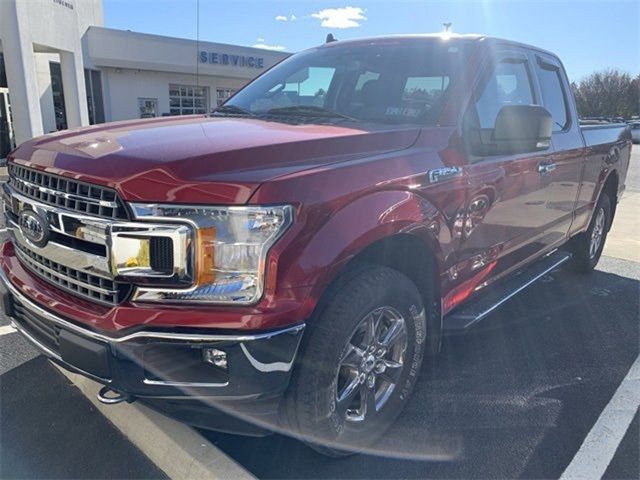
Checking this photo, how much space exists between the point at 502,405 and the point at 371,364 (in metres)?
1.00

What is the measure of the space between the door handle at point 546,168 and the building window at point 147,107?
2289cm

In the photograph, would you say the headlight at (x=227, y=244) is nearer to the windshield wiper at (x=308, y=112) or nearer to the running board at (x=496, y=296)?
the windshield wiper at (x=308, y=112)

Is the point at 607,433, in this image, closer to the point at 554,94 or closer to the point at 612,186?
the point at 554,94

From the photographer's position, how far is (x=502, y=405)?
3.01 m

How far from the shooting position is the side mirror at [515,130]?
2.79 m

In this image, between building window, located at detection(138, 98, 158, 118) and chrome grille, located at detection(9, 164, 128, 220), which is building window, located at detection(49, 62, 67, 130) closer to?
building window, located at detection(138, 98, 158, 118)

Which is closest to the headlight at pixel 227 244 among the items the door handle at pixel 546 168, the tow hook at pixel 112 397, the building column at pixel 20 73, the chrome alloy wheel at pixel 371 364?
the tow hook at pixel 112 397

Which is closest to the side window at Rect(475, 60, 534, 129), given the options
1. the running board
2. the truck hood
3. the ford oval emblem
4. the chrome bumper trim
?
the truck hood

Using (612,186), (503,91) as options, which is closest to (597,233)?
(612,186)

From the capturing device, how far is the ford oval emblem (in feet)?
7.45

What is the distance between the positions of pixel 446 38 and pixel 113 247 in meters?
2.51

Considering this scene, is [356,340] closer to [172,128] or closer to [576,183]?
[172,128]

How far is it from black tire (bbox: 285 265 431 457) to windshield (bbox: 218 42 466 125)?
106cm

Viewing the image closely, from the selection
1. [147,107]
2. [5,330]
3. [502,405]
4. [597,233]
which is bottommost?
[5,330]
